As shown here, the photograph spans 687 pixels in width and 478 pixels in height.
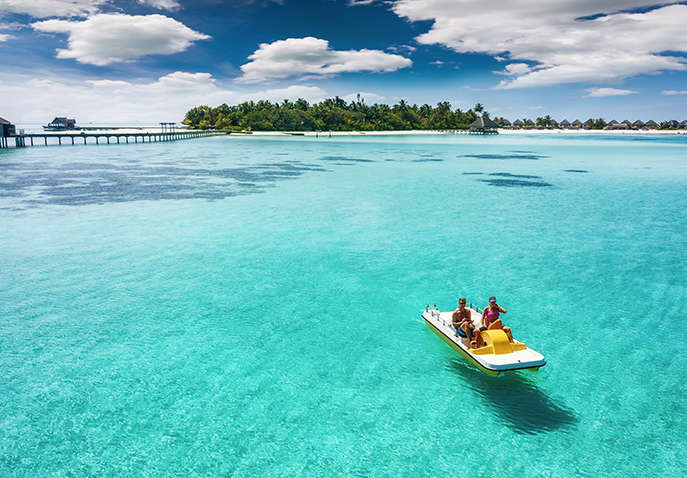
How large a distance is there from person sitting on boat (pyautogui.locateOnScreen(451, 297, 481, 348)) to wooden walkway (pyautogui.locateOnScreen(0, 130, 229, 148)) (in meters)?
130

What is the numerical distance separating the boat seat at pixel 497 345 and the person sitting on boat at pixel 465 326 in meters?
0.28

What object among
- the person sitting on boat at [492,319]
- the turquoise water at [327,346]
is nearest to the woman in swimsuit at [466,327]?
the person sitting on boat at [492,319]

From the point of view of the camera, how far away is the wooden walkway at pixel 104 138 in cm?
12390

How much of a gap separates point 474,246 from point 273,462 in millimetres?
Answer: 20552

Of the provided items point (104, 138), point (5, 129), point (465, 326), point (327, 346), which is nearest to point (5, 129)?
point (5, 129)

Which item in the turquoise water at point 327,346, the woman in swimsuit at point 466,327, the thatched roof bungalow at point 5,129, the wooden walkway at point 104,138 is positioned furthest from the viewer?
the wooden walkway at point 104,138

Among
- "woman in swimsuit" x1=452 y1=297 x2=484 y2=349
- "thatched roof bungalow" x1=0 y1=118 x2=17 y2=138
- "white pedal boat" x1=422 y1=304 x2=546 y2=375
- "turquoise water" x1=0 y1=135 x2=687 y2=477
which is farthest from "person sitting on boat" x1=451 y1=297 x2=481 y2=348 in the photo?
"thatched roof bungalow" x1=0 y1=118 x2=17 y2=138

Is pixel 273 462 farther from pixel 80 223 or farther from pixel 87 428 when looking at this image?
pixel 80 223

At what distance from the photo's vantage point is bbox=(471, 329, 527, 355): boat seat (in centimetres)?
1231

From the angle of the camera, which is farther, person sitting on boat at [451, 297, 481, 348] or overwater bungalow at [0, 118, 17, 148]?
overwater bungalow at [0, 118, 17, 148]

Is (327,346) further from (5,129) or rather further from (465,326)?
(5,129)

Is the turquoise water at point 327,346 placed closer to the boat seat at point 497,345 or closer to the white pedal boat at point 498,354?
the white pedal boat at point 498,354

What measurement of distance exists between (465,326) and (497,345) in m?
1.34

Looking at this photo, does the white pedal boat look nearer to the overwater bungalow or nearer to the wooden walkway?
the overwater bungalow
